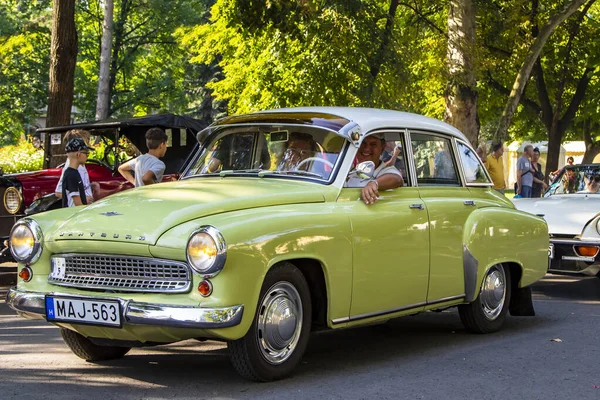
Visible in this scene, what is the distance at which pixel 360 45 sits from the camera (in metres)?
21.7

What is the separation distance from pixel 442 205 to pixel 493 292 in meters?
1.19

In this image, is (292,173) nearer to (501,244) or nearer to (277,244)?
(277,244)

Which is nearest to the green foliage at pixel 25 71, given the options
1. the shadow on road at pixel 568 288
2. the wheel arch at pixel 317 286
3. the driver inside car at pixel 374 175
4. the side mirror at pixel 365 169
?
the shadow on road at pixel 568 288

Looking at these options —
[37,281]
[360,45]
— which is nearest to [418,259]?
[37,281]

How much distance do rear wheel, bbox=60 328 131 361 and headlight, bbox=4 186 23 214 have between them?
522 cm

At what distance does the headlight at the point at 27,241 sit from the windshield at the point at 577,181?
8264 mm

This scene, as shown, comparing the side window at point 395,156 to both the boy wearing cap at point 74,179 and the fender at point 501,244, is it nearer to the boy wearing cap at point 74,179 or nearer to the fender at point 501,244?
the fender at point 501,244

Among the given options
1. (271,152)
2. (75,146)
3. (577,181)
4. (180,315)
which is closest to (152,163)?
(75,146)

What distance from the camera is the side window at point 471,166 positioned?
8375mm

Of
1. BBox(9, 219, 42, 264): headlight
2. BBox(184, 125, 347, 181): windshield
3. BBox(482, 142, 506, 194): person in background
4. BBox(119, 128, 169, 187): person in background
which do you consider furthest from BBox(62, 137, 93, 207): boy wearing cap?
BBox(482, 142, 506, 194): person in background

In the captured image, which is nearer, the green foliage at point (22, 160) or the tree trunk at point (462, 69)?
the tree trunk at point (462, 69)

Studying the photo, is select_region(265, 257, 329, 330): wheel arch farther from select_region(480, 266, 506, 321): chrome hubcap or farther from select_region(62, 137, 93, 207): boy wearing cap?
select_region(62, 137, 93, 207): boy wearing cap

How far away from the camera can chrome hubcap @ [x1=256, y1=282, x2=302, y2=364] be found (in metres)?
5.96

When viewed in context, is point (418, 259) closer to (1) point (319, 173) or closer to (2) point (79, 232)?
(1) point (319, 173)
